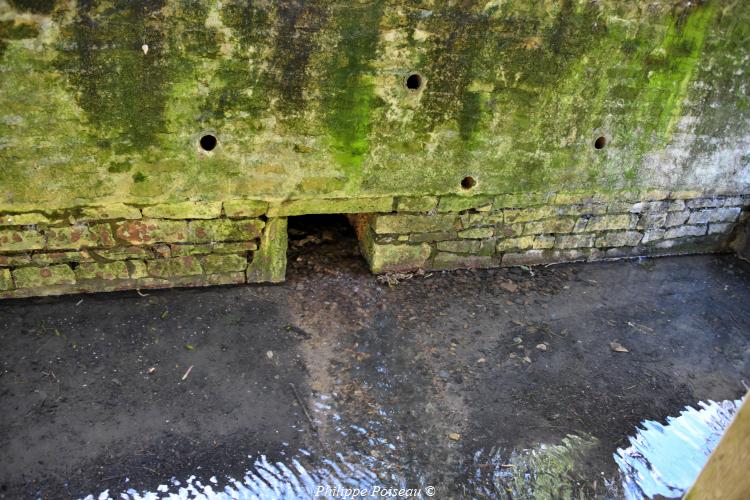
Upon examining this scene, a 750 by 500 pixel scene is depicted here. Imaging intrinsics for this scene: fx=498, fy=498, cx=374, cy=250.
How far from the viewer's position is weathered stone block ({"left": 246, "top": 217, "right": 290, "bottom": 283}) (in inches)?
140

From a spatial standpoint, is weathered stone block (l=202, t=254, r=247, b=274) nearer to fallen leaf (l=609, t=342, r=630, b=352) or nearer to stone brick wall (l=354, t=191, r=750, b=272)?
stone brick wall (l=354, t=191, r=750, b=272)

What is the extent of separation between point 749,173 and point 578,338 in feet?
8.29

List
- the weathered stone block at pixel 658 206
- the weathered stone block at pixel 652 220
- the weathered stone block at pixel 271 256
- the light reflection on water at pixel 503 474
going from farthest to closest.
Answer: the weathered stone block at pixel 652 220 → the weathered stone block at pixel 658 206 → the weathered stone block at pixel 271 256 → the light reflection on water at pixel 503 474

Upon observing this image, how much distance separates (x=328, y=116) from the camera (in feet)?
10.5

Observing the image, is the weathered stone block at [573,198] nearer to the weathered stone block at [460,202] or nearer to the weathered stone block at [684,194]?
the weathered stone block at [460,202]

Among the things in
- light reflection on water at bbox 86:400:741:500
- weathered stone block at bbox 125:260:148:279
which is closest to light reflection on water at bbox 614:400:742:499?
light reflection on water at bbox 86:400:741:500

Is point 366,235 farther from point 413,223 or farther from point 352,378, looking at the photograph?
point 352,378

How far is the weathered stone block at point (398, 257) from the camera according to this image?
390 cm

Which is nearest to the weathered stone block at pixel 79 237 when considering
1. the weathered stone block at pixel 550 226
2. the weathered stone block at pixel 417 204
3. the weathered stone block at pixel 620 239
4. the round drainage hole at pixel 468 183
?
the weathered stone block at pixel 417 204

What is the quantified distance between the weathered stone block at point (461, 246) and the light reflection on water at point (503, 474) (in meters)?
1.68

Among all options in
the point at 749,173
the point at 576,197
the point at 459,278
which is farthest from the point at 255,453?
the point at 749,173

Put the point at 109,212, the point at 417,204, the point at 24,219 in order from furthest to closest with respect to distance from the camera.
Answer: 1. the point at 417,204
2. the point at 109,212
3. the point at 24,219

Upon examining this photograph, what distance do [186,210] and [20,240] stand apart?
3.28ft

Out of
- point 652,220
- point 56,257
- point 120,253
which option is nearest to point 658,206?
point 652,220
